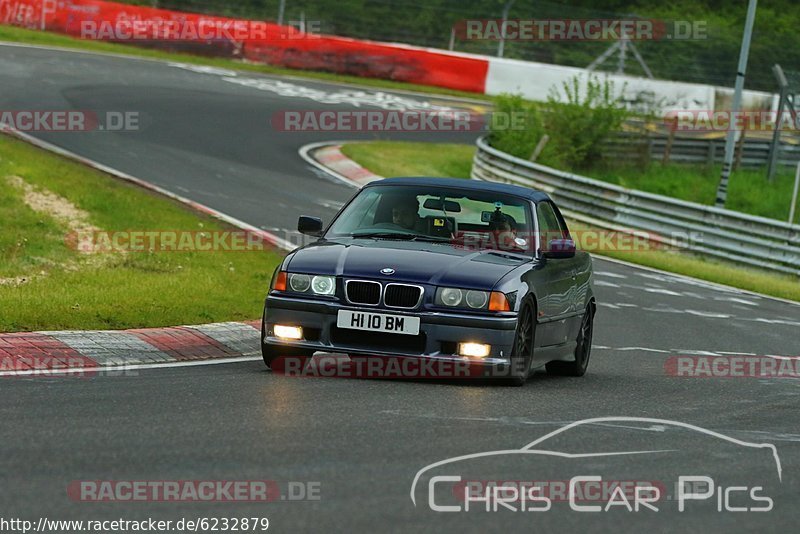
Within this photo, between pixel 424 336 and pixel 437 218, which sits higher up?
pixel 437 218

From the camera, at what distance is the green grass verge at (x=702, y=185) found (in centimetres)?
3519

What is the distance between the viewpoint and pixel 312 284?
380 inches

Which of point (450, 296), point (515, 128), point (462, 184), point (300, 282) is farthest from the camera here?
point (515, 128)

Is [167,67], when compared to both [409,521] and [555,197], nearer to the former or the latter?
[555,197]

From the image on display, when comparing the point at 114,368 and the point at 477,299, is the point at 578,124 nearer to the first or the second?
the point at 477,299

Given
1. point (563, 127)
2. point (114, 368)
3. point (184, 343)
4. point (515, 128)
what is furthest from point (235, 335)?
point (563, 127)

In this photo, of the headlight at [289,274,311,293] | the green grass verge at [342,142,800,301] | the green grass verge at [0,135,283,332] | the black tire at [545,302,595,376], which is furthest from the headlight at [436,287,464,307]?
the green grass verge at [342,142,800,301]

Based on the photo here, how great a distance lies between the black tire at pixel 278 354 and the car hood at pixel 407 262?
0.53 metres

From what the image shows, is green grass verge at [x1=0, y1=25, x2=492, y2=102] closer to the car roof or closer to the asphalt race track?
the asphalt race track

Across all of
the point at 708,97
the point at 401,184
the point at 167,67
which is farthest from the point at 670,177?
the point at 401,184

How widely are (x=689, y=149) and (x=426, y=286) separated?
29.9 m

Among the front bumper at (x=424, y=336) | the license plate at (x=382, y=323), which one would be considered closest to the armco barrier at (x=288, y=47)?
the front bumper at (x=424, y=336)

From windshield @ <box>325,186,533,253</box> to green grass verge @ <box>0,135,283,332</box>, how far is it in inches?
78.0

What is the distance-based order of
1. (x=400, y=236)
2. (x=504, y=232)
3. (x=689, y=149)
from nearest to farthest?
(x=400, y=236) → (x=504, y=232) → (x=689, y=149)
